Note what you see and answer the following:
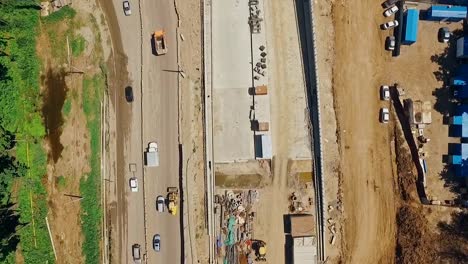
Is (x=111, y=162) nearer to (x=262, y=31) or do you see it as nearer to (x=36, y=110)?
(x=36, y=110)

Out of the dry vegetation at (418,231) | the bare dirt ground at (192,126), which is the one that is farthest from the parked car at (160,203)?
the dry vegetation at (418,231)

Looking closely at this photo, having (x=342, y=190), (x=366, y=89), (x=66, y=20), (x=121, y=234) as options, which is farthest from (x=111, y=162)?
(x=366, y=89)

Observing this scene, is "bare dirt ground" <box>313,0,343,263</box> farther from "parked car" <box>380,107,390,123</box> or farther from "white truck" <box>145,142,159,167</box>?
"white truck" <box>145,142,159,167</box>

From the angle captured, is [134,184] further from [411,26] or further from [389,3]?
[411,26]

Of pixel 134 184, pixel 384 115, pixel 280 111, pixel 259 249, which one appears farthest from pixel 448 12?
pixel 134 184

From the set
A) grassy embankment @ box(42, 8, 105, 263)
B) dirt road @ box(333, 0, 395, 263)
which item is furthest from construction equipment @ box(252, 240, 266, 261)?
grassy embankment @ box(42, 8, 105, 263)

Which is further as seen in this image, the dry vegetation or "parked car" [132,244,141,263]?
"parked car" [132,244,141,263]
